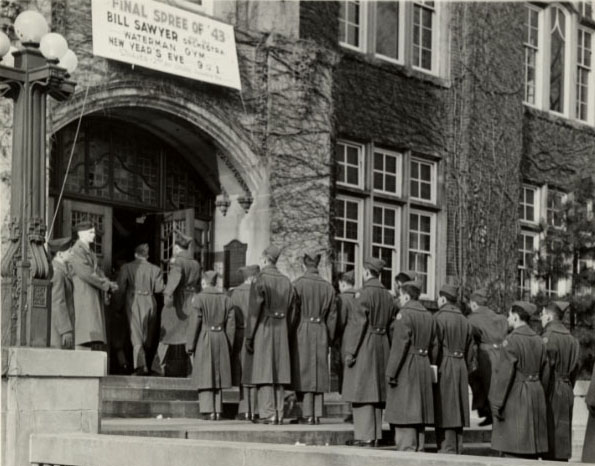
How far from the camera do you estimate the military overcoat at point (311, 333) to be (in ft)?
45.6

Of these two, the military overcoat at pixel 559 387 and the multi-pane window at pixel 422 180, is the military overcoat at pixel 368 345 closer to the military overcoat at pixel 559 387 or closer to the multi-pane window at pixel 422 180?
the military overcoat at pixel 559 387

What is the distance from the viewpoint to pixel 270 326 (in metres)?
13.8

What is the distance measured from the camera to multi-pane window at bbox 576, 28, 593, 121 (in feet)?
84.9

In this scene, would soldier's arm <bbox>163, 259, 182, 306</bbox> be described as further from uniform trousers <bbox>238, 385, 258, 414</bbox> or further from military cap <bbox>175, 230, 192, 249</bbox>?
uniform trousers <bbox>238, 385, 258, 414</bbox>

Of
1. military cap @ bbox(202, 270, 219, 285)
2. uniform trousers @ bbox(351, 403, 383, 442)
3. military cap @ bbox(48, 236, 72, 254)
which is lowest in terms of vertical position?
uniform trousers @ bbox(351, 403, 383, 442)

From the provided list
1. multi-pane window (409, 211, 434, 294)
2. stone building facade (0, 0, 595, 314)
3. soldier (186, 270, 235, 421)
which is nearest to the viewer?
soldier (186, 270, 235, 421)

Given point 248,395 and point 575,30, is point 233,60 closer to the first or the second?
point 248,395

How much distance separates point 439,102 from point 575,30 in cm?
508

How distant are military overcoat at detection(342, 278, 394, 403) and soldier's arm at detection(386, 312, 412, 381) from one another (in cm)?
52

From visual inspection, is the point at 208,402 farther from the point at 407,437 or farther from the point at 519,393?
the point at 519,393

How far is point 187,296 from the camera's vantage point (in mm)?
16203

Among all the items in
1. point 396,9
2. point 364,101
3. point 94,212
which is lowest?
point 94,212

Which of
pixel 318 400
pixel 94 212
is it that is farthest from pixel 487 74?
pixel 318 400

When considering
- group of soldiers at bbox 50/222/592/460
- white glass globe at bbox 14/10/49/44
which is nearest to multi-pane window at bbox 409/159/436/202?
group of soldiers at bbox 50/222/592/460
